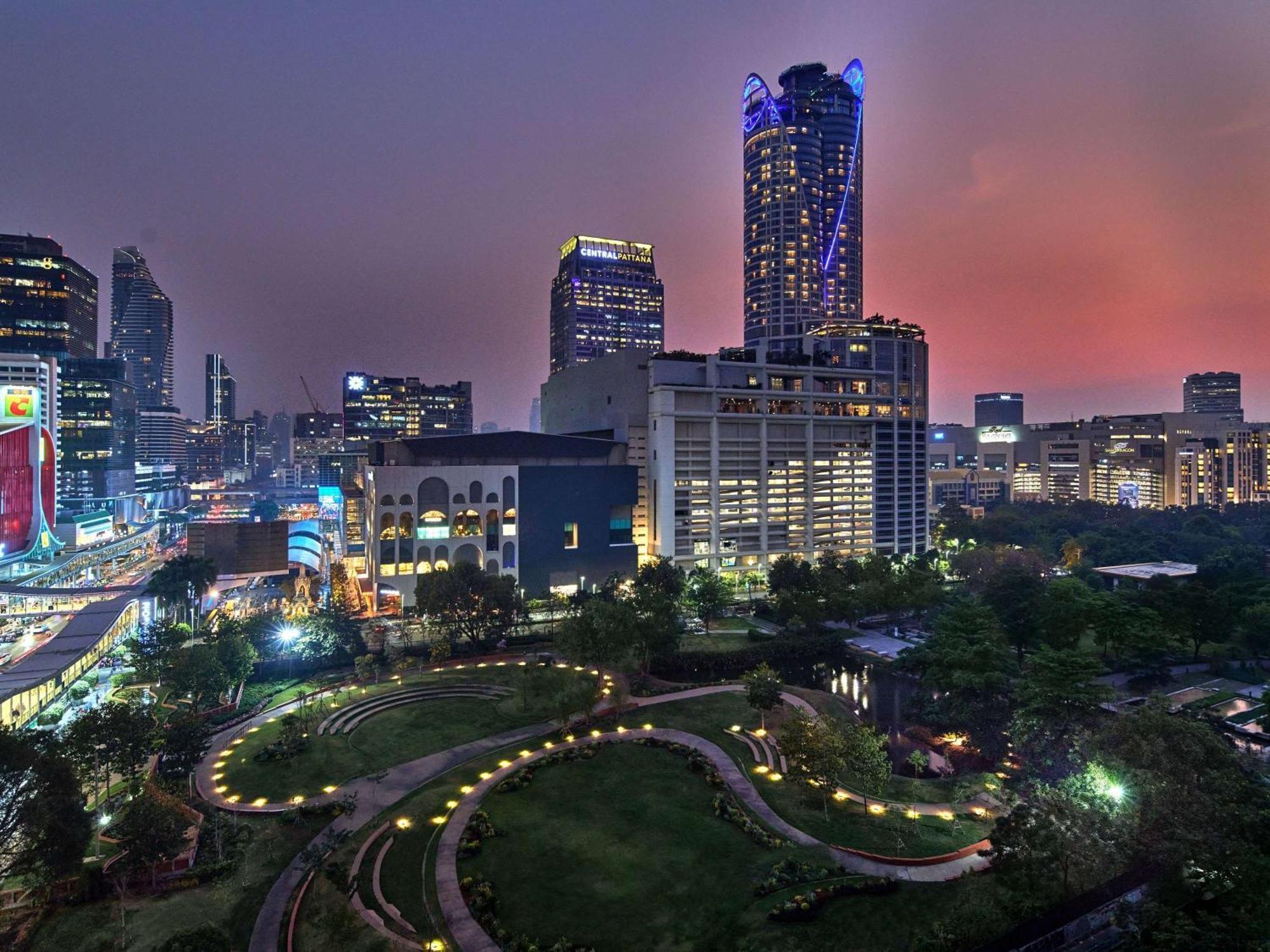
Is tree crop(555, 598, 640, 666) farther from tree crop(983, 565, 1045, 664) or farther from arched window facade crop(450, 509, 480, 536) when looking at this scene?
tree crop(983, 565, 1045, 664)

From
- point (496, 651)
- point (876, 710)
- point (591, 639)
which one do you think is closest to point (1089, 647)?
point (876, 710)

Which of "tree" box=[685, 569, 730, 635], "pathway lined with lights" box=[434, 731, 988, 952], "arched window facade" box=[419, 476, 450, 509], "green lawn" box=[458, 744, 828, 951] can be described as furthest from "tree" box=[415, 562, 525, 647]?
"green lawn" box=[458, 744, 828, 951]

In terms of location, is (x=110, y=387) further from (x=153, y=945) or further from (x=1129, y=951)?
(x=1129, y=951)

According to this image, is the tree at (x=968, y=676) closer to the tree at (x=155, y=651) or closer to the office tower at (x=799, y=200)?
the tree at (x=155, y=651)

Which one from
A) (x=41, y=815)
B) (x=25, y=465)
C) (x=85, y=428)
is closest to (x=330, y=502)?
(x=25, y=465)

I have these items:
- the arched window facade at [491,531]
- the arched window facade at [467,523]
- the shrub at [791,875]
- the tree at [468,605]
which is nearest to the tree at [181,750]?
the tree at [468,605]

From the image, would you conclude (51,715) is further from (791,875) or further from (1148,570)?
(1148,570)
